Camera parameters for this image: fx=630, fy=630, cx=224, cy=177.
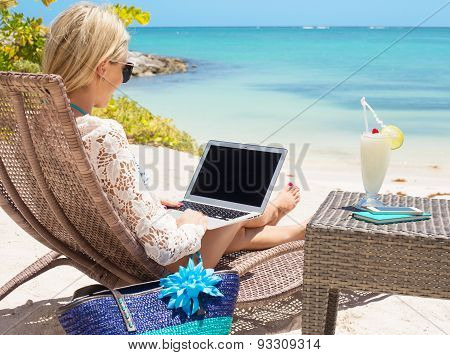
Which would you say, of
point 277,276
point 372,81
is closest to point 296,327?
point 277,276

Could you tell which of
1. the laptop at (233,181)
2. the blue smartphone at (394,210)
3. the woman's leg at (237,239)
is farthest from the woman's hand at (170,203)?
the blue smartphone at (394,210)

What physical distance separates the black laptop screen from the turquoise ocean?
0.73 m

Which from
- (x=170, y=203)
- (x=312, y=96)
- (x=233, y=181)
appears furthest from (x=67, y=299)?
(x=312, y=96)

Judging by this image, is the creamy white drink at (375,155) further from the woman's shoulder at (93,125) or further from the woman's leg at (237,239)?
the woman's shoulder at (93,125)

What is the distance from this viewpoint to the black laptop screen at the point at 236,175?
2.76 metres

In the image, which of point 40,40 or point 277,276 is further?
point 40,40

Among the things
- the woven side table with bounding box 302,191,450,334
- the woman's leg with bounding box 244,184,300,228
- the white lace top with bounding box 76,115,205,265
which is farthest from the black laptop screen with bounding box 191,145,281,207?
the woven side table with bounding box 302,191,450,334

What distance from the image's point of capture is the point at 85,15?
212cm

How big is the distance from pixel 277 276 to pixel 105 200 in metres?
0.92

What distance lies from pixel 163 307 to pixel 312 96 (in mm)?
14879

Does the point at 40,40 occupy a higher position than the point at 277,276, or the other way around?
the point at 40,40

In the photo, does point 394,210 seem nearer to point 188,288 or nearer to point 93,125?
point 188,288

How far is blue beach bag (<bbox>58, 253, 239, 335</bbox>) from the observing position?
1.88 meters

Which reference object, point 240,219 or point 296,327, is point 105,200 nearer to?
point 240,219
